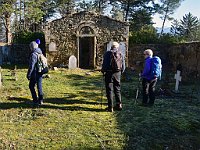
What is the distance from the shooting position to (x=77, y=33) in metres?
20.7

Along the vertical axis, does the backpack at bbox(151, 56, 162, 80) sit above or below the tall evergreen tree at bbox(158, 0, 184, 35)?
below

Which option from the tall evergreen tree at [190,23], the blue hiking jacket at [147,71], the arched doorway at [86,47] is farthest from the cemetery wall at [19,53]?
the tall evergreen tree at [190,23]

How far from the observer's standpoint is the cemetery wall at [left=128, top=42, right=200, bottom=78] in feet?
53.0

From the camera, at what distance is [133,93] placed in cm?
1159

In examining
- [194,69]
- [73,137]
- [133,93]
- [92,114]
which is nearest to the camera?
[73,137]

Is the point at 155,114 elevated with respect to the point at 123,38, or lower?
lower

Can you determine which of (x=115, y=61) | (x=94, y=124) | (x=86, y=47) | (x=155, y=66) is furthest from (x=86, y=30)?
(x=94, y=124)

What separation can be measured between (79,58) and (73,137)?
15.7 meters

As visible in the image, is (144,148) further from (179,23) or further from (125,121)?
(179,23)

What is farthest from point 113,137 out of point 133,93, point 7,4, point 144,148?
point 7,4

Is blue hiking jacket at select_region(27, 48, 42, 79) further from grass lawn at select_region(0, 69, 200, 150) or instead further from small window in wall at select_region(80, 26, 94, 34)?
small window in wall at select_region(80, 26, 94, 34)

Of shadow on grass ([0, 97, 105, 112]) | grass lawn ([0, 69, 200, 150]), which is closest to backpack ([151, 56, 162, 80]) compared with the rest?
grass lawn ([0, 69, 200, 150])

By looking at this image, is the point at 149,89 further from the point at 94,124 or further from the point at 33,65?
the point at 33,65

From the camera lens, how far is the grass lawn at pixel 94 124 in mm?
6105
